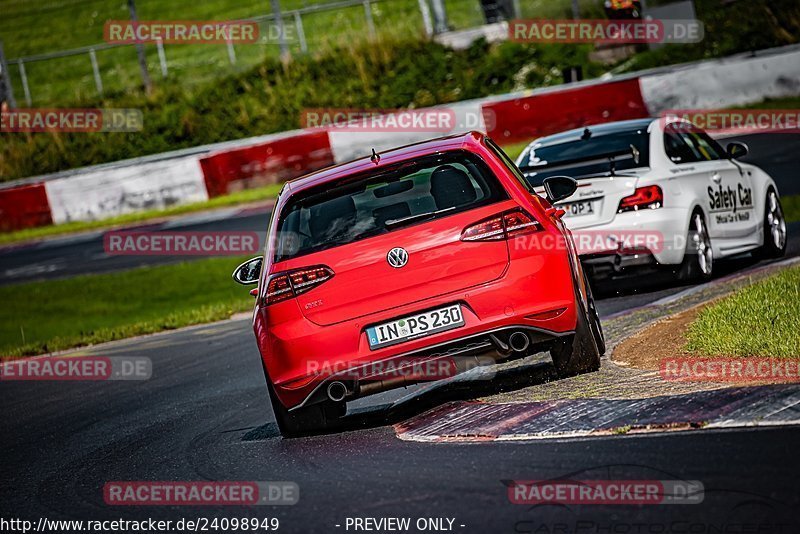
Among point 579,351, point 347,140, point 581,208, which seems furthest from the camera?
point 347,140

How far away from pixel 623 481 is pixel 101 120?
32.0m

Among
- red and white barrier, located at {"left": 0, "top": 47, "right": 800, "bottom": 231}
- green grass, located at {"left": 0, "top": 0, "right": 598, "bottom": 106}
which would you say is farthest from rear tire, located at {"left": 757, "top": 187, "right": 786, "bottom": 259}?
green grass, located at {"left": 0, "top": 0, "right": 598, "bottom": 106}

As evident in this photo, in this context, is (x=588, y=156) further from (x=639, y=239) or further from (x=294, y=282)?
(x=294, y=282)

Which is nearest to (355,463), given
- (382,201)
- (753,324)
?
(382,201)

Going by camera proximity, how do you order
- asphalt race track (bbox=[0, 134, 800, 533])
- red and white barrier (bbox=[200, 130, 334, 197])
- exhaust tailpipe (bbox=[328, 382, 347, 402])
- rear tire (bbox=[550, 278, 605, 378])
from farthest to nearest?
red and white barrier (bbox=[200, 130, 334, 197]), rear tire (bbox=[550, 278, 605, 378]), exhaust tailpipe (bbox=[328, 382, 347, 402]), asphalt race track (bbox=[0, 134, 800, 533])

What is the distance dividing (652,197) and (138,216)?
17374 millimetres

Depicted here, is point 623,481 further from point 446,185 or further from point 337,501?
point 446,185

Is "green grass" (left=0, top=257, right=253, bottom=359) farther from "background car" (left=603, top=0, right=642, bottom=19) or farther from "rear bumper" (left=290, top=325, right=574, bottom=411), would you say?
"background car" (left=603, top=0, right=642, bottom=19)

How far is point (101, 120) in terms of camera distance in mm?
35969

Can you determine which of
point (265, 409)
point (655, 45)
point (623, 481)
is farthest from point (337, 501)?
point (655, 45)

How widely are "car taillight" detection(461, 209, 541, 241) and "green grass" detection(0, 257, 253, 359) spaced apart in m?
9.03

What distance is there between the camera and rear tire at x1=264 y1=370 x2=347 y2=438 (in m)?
8.00

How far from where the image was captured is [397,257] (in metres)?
7.66

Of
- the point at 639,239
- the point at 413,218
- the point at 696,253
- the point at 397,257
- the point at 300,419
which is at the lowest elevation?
the point at 696,253
